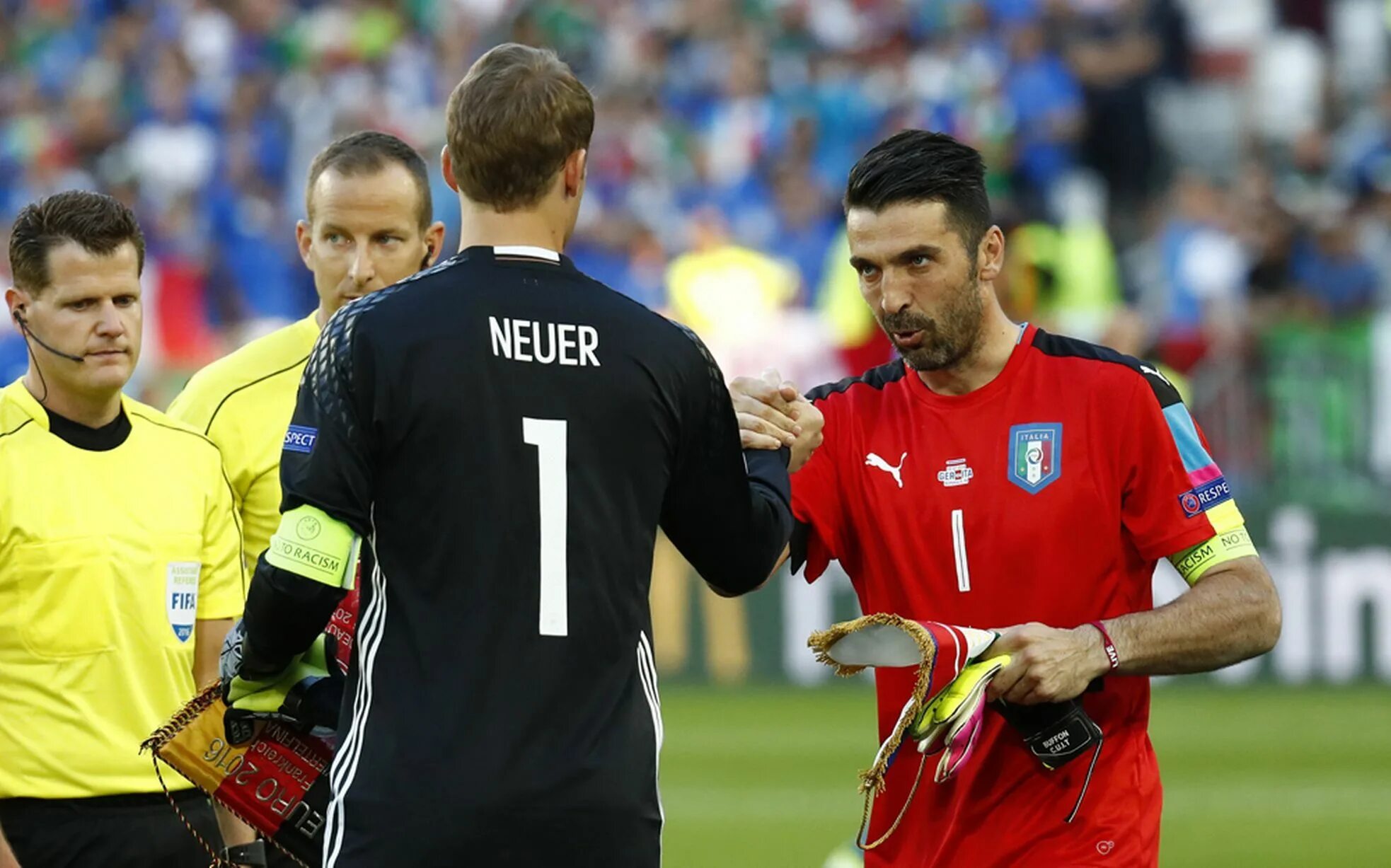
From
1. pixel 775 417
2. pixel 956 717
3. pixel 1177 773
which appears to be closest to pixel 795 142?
pixel 1177 773

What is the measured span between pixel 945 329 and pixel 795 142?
13.7m

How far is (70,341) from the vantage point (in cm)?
516

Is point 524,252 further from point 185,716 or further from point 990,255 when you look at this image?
point 990,255

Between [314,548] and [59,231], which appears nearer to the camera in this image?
[314,548]

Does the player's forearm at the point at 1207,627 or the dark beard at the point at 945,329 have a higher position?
the dark beard at the point at 945,329

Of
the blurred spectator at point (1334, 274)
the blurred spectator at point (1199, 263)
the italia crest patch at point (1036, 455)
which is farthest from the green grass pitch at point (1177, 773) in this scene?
the italia crest patch at point (1036, 455)

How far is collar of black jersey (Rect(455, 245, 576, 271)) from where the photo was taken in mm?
3834

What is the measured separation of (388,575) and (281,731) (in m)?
0.70

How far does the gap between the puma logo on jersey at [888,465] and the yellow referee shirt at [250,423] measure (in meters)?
1.64

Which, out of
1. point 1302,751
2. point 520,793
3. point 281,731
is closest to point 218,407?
point 281,731

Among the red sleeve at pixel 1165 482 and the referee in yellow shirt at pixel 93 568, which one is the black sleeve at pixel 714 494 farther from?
the referee in yellow shirt at pixel 93 568

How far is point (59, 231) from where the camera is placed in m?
5.19

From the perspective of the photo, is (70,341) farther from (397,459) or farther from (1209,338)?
(1209,338)

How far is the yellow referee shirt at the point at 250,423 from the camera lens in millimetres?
5602
